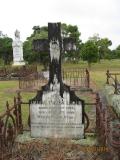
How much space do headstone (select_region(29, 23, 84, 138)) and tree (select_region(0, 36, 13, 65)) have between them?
43.6m

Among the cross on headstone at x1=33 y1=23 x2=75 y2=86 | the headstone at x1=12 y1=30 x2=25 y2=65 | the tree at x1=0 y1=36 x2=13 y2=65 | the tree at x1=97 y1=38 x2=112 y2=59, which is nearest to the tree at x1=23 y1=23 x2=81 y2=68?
the tree at x1=0 y1=36 x2=13 y2=65

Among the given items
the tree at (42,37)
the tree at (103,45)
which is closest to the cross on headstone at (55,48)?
the tree at (42,37)

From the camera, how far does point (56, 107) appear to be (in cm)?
808

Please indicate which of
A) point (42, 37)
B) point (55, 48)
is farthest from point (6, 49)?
point (55, 48)

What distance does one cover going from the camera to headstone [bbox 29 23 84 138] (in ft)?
26.5

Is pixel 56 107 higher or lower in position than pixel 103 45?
lower

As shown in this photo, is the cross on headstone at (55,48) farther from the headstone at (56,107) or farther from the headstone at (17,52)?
the headstone at (17,52)

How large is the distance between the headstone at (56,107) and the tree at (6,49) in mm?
43625

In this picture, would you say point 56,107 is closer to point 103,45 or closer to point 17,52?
point 17,52

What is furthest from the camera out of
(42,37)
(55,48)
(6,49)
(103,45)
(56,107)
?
(103,45)

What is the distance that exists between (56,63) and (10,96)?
10194 millimetres

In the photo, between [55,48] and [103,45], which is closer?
[55,48]

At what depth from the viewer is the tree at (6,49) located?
51344 mm

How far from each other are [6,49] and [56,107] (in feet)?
144
